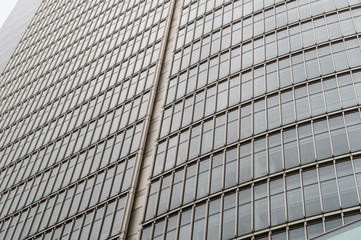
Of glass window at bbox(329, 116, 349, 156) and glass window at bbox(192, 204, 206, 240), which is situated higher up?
glass window at bbox(329, 116, 349, 156)

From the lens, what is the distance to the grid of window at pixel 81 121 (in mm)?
46875

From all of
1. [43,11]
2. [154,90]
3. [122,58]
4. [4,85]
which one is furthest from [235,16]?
[43,11]

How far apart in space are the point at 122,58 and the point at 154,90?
10894 mm

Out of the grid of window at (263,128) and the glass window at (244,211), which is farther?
the glass window at (244,211)

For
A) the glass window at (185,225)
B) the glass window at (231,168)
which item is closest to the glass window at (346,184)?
the glass window at (231,168)

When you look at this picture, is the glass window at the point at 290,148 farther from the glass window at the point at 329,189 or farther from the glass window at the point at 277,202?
the glass window at the point at 329,189

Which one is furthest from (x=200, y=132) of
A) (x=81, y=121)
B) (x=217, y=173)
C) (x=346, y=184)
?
(x=81, y=121)

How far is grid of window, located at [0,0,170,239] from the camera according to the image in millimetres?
46875

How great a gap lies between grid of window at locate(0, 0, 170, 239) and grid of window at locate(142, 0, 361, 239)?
14.0 ft

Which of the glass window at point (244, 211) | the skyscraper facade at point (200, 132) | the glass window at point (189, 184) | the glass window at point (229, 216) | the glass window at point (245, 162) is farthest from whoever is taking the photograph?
the glass window at point (189, 184)

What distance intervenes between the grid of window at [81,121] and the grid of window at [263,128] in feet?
14.0

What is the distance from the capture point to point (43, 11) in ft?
311

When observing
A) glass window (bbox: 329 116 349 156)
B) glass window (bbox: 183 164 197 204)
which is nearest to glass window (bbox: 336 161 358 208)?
glass window (bbox: 329 116 349 156)

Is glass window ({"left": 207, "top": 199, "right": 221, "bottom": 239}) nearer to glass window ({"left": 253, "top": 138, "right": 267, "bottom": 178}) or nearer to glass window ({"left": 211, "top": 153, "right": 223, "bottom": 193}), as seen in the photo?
glass window ({"left": 211, "top": 153, "right": 223, "bottom": 193})
